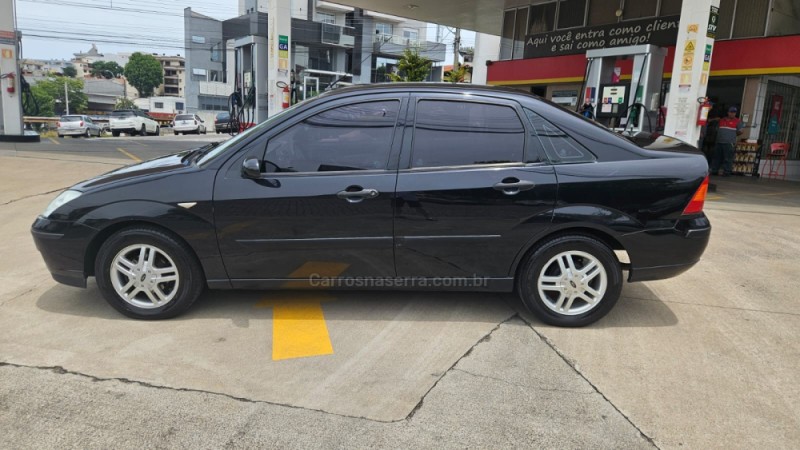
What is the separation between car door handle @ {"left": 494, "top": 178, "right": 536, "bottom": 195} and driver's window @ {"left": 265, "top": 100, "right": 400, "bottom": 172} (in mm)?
813

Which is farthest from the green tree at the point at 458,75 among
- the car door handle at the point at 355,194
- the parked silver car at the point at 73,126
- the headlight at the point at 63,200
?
the headlight at the point at 63,200

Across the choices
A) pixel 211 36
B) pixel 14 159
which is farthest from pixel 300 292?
pixel 211 36

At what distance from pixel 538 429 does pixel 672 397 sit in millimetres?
898

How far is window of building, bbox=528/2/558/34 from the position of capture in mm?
18906

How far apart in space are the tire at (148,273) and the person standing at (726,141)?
1434cm

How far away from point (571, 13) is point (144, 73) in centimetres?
10557

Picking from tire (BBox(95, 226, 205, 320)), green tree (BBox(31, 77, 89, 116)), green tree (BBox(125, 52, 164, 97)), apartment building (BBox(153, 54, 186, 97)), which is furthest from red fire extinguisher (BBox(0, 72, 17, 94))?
apartment building (BBox(153, 54, 186, 97))

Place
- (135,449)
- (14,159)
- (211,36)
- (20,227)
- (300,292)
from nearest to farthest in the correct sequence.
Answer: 1. (135,449)
2. (300,292)
3. (20,227)
4. (14,159)
5. (211,36)

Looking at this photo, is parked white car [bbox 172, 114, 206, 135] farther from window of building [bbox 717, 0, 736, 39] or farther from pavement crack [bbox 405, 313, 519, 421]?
pavement crack [bbox 405, 313, 519, 421]

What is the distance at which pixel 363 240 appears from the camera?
12.1 feet

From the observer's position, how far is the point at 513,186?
365 cm

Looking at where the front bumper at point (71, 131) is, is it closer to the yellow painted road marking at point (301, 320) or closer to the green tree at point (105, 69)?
the yellow painted road marking at point (301, 320)

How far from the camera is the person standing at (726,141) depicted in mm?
13781

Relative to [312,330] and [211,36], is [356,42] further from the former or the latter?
[312,330]
